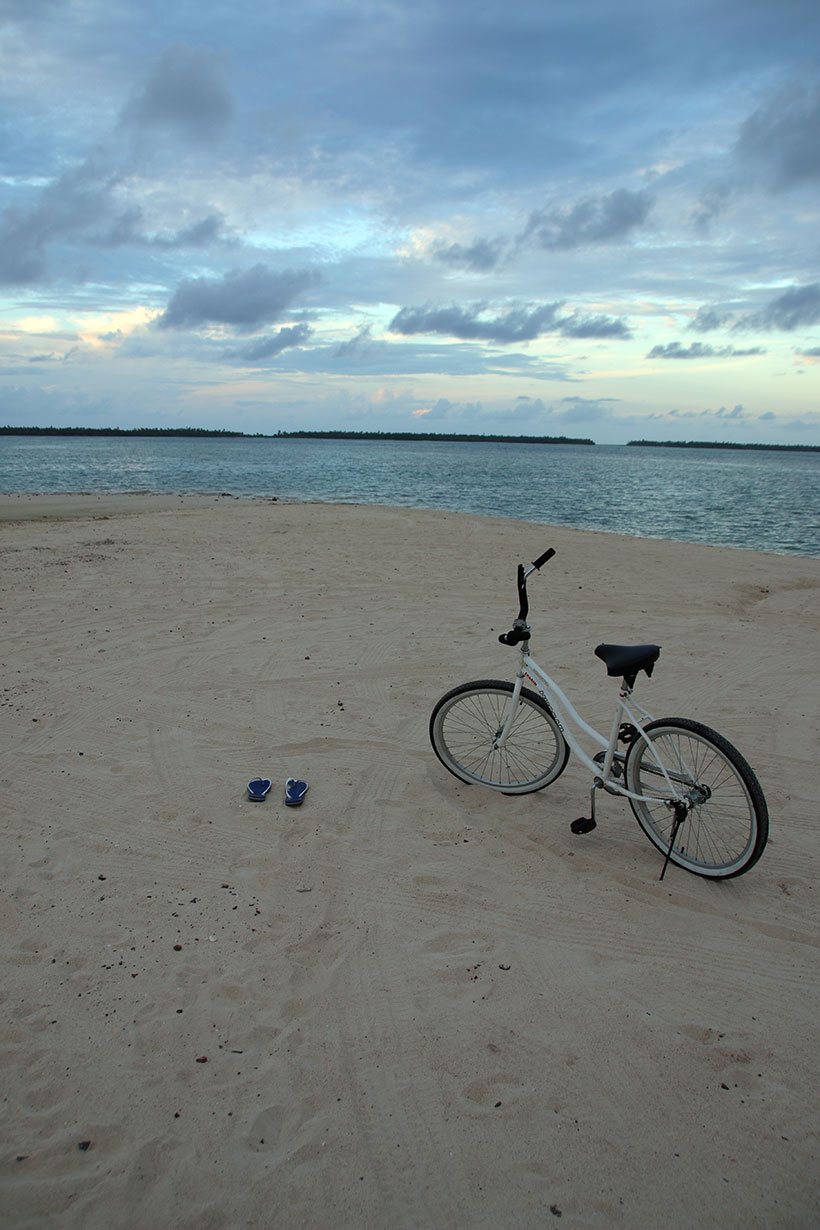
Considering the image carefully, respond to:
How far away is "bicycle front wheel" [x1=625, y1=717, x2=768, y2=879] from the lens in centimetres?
354

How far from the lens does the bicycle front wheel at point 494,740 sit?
4473mm

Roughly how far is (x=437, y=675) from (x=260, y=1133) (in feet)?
15.2

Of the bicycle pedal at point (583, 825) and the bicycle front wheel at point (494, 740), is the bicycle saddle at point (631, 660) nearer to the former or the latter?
the bicycle front wheel at point (494, 740)

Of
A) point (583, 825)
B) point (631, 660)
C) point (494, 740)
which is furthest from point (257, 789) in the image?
point (631, 660)

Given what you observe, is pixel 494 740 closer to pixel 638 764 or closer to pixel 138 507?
pixel 638 764

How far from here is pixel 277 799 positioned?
455cm

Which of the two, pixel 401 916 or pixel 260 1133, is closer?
pixel 260 1133

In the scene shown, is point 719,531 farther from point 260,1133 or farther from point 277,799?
point 260,1133

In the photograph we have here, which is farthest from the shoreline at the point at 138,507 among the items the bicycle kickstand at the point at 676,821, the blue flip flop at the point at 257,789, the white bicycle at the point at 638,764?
the blue flip flop at the point at 257,789

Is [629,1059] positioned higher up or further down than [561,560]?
further down

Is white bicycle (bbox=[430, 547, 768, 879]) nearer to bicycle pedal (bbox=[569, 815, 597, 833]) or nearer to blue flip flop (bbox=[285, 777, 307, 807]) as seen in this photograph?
bicycle pedal (bbox=[569, 815, 597, 833])

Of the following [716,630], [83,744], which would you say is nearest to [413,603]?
[716,630]

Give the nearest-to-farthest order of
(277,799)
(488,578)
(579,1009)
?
1. (579,1009)
2. (277,799)
3. (488,578)

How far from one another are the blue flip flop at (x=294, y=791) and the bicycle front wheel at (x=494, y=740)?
35.9 inches
